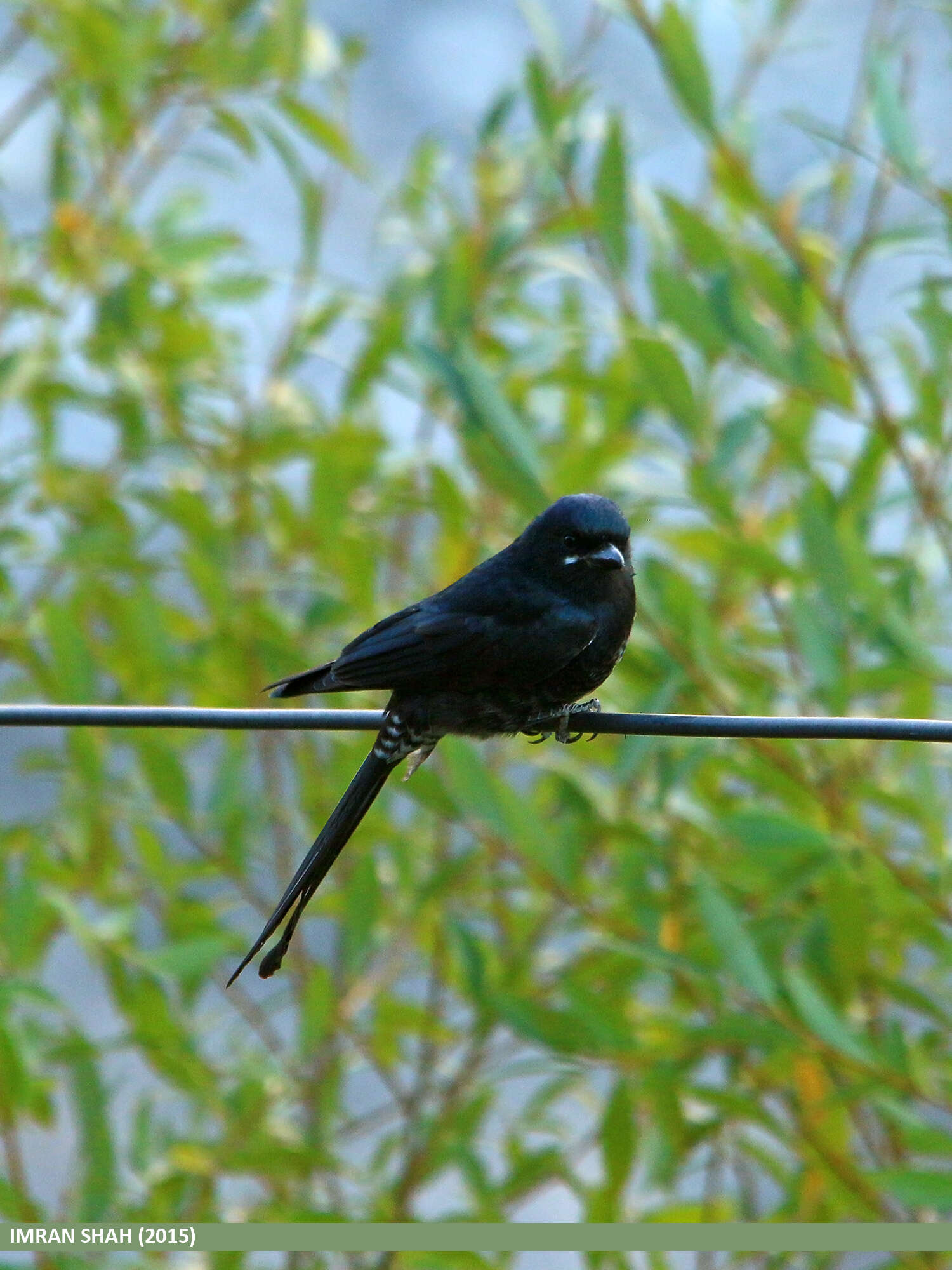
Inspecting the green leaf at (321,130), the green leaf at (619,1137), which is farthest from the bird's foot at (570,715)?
the green leaf at (321,130)

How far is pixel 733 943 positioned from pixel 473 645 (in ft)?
2.29

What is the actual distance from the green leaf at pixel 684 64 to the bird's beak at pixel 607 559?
2.62ft

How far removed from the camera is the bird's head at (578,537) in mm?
2865

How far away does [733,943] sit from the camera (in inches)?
102

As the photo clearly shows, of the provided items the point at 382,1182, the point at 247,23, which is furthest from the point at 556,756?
the point at 247,23

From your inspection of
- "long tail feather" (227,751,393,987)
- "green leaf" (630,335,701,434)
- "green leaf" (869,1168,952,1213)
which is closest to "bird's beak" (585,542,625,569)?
"green leaf" (630,335,701,434)

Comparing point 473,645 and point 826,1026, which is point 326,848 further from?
point 826,1026

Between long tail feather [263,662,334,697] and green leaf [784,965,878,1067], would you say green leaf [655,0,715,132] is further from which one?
green leaf [784,965,878,1067]

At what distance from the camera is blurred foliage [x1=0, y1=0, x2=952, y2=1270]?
2.72m

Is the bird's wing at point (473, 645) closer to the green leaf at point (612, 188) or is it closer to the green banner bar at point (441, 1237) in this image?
the green leaf at point (612, 188)

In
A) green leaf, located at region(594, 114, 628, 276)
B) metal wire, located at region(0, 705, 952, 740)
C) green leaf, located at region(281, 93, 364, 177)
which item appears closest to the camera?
metal wire, located at region(0, 705, 952, 740)

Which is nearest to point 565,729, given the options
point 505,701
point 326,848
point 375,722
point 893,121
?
point 505,701

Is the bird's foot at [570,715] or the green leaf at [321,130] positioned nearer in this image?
the bird's foot at [570,715]

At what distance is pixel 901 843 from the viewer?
2.98 meters
